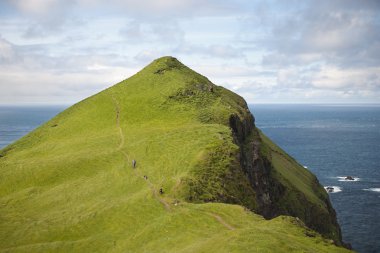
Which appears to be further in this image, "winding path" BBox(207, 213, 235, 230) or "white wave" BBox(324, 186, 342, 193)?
"white wave" BBox(324, 186, 342, 193)

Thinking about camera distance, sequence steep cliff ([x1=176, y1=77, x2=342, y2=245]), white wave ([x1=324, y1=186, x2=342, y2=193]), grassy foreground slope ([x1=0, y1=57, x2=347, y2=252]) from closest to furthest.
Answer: grassy foreground slope ([x1=0, y1=57, x2=347, y2=252]) < steep cliff ([x1=176, y1=77, x2=342, y2=245]) < white wave ([x1=324, y1=186, x2=342, y2=193])

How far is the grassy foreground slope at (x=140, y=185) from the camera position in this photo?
4338cm

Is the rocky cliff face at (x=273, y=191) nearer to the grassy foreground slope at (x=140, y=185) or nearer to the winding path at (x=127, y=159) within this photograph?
the grassy foreground slope at (x=140, y=185)

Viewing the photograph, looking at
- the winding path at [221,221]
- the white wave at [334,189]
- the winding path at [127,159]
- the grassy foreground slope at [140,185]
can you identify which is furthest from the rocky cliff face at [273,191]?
the white wave at [334,189]

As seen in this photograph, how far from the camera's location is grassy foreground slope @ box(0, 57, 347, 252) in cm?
4338

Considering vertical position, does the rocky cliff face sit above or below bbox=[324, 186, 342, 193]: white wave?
above

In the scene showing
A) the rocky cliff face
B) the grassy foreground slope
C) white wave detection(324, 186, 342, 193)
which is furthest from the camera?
white wave detection(324, 186, 342, 193)

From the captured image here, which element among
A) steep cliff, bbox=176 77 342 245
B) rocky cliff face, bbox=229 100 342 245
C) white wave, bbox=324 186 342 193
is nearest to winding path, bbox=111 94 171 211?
steep cliff, bbox=176 77 342 245

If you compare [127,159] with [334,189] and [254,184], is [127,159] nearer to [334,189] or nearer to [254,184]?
[254,184]

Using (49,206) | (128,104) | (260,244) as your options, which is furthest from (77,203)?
(128,104)

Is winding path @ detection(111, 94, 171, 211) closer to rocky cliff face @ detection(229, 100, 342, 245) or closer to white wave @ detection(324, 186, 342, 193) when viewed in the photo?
rocky cliff face @ detection(229, 100, 342, 245)

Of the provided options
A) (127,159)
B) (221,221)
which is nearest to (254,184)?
(127,159)

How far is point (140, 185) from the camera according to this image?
2477 inches

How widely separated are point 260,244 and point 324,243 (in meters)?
9.62
